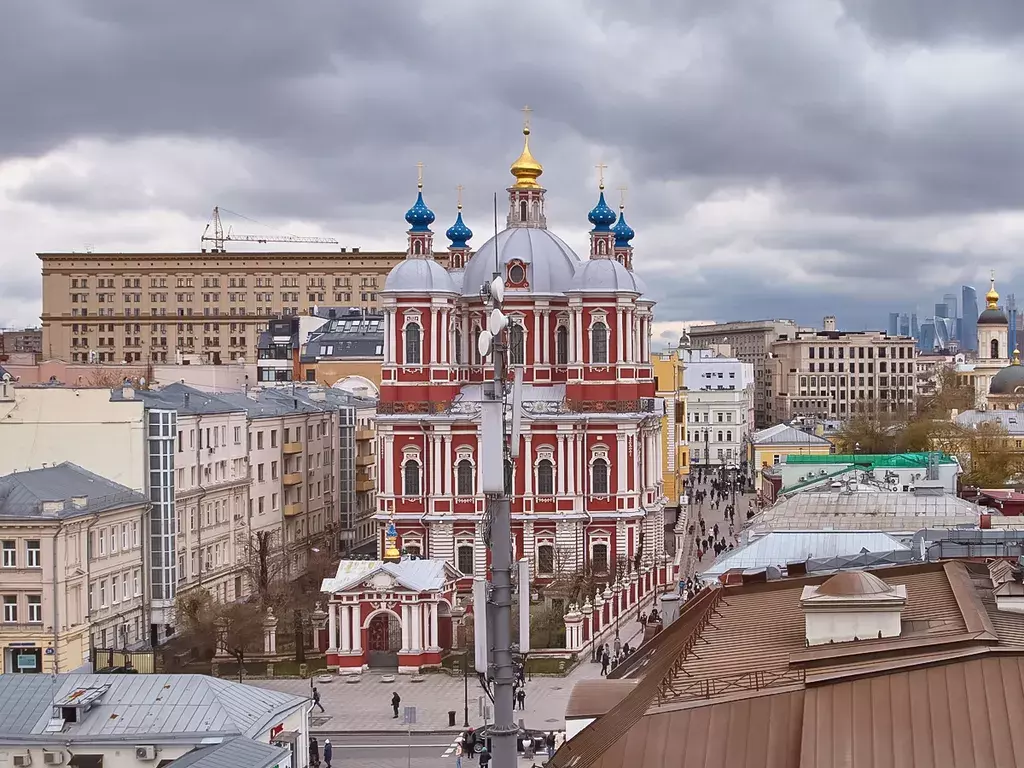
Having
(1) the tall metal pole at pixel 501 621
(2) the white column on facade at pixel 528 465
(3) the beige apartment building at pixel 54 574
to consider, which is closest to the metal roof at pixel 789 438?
(2) the white column on facade at pixel 528 465

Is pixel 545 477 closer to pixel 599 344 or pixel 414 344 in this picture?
pixel 599 344

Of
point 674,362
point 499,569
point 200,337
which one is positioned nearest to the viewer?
point 499,569

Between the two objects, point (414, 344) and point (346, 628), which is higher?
point (414, 344)

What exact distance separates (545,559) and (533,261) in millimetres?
13457

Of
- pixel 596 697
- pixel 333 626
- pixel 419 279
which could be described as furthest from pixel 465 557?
pixel 596 697

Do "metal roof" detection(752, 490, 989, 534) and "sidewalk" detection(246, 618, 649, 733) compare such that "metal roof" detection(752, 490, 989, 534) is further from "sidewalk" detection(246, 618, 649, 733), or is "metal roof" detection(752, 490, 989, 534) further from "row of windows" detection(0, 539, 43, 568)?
"row of windows" detection(0, 539, 43, 568)

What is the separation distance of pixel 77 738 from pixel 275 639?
22785 millimetres

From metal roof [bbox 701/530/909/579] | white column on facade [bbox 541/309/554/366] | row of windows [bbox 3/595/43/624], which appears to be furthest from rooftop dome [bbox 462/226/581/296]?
metal roof [bbox 701/530/909/579]

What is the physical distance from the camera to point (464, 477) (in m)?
69.5

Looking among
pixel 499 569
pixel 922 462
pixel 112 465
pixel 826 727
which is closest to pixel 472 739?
pixel 112 465

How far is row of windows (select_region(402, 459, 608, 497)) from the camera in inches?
2731

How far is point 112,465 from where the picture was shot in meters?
58.2

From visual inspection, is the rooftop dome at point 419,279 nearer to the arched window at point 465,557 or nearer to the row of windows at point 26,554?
the arched window at point 465,557

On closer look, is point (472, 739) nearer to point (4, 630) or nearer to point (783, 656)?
point (4, 630)
